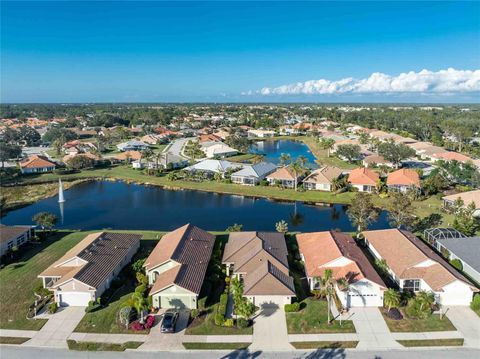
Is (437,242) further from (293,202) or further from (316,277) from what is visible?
(293,202)

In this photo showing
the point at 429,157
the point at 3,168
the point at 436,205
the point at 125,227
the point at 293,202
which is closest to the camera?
the point at 125,227

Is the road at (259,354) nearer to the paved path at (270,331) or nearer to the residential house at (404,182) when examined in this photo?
the paved path at (270,331)

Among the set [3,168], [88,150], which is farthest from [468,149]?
[3,168]

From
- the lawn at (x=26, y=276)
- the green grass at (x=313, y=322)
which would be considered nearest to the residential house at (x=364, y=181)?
the green grass at (x=313, y=322)

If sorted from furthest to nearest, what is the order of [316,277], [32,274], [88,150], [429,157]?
[88,150] < [429,157] < [32,274] < [316,277]

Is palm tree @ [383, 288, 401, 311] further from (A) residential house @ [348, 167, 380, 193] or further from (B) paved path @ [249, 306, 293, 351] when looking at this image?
(A) residential house @ [348, 167, 380, 193]

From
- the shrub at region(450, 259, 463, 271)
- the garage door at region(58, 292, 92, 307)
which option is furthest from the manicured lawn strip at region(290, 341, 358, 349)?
the garage door at region(58, 292, 92, 307)

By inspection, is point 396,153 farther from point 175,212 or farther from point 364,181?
point 175,212

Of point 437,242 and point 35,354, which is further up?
point 437,242
